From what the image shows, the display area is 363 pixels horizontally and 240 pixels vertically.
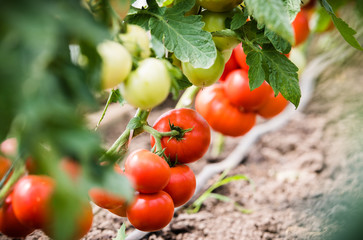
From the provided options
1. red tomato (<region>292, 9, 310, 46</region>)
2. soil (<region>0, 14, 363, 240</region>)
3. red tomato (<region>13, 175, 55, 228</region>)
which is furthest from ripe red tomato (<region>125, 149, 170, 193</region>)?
red tomato (<region>292, 9, 310, 46</region>)

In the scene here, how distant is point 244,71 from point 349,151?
582 mm

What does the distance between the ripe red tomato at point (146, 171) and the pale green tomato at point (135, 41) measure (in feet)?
0.70

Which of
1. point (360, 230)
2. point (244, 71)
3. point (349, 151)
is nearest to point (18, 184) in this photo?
point (360, 230)

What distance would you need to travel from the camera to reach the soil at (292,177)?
36.8 inches

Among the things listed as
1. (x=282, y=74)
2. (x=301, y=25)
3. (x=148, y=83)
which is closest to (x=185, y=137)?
(x=282, y=74)

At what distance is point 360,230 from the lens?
0.93 ft

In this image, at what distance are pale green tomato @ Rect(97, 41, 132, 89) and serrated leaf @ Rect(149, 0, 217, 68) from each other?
0.51 ft

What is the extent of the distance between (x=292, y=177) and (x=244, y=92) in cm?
49

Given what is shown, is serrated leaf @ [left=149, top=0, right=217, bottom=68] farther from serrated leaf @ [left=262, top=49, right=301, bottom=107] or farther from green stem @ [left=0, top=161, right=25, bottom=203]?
green stem @ [left=0, top=161, right=25, bottom=203]

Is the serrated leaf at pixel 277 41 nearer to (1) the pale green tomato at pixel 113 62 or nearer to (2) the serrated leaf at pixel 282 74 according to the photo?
(2) the serrated leaf at pixel 282 74

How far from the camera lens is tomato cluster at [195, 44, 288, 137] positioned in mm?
864

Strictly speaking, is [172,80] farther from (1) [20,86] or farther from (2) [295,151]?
(2) [295,151]

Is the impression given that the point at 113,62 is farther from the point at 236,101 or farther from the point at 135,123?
the point at 236,101

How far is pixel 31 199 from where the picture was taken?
0.49 m
